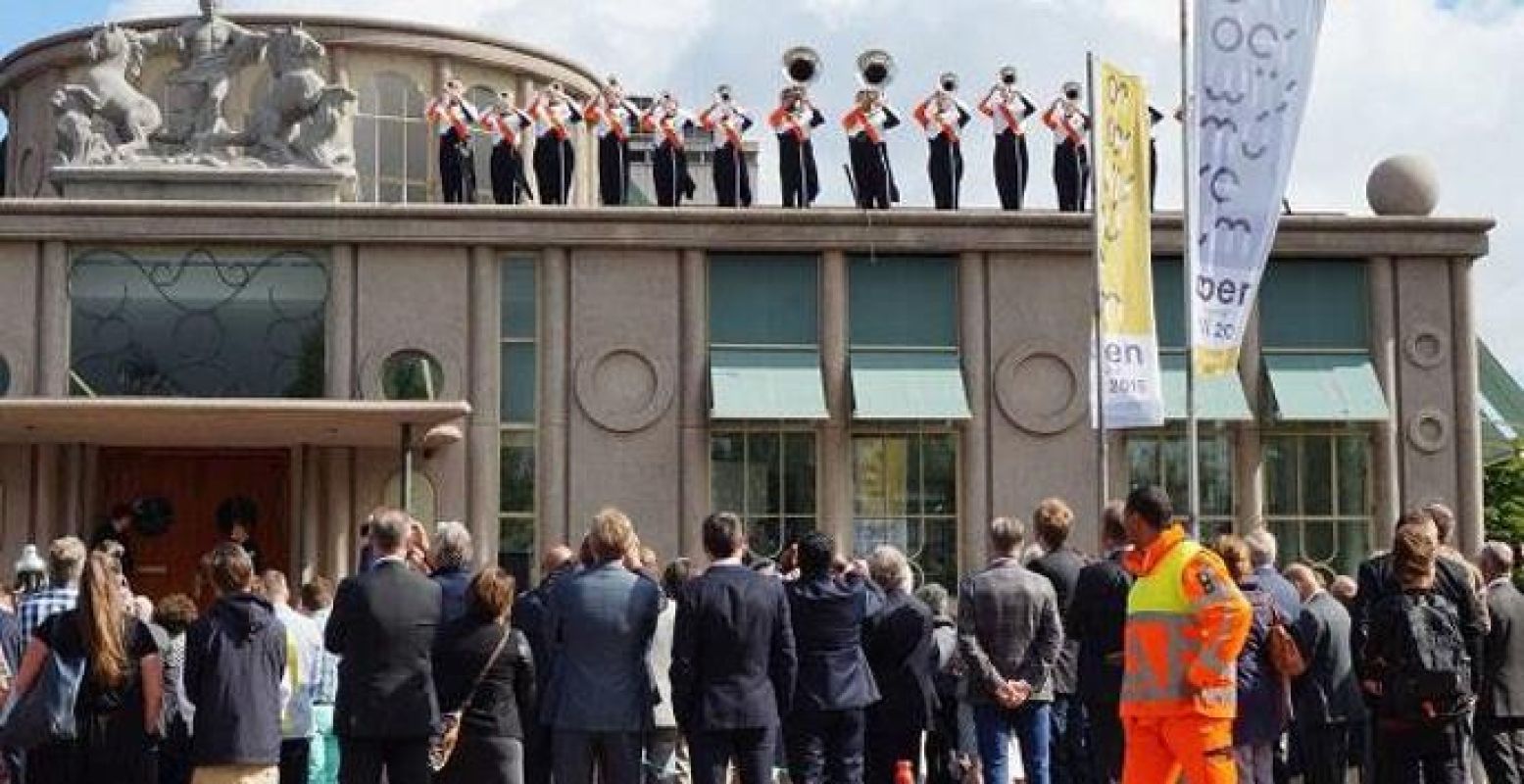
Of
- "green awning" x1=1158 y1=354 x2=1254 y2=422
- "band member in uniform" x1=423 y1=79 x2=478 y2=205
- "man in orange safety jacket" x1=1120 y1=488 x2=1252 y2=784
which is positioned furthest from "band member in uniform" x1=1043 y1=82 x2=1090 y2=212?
Answer: "man in orange safety jacket" x1=1120 y1=488 x2=1252 y2=784

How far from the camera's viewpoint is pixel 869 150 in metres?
27.8

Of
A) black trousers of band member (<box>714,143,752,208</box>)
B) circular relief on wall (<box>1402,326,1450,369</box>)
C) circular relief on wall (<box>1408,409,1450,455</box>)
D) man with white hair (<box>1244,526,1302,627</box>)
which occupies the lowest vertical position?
man with white hair (<box>1244,526,1302,627</box>)

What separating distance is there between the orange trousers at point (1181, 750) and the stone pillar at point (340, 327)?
17.3 meters

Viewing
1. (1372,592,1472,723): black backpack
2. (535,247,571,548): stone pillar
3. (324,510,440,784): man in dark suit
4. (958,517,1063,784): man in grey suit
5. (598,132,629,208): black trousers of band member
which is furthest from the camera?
(598,132,629,208): black trousers of band member

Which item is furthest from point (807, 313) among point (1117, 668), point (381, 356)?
point (1117, 668)

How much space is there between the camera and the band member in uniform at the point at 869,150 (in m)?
27.8

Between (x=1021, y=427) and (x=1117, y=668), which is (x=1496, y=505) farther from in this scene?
(x=1117, y=668)

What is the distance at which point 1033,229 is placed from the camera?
27.6 meters

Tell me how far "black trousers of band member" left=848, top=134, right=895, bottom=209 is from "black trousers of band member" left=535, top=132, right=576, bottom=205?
3.54 m

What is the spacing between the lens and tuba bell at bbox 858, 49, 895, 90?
27891 mm

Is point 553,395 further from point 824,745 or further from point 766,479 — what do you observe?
point 824,745

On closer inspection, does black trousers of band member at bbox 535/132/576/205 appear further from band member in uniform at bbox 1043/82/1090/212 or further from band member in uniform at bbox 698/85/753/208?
band member in uniform at bbox 1043/82/1090/212

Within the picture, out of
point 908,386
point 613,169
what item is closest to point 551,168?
point 613,169

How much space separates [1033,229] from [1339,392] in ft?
13.6
